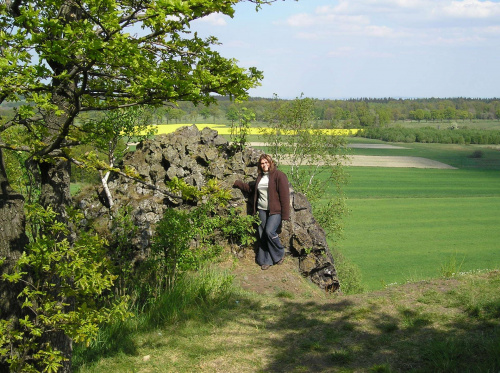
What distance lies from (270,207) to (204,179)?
6.61ft

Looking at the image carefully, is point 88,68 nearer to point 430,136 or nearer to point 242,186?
point 242,186

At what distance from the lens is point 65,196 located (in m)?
6.26

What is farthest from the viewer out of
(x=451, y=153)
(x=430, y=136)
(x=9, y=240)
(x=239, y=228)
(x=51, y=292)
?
(x=430, y=136)

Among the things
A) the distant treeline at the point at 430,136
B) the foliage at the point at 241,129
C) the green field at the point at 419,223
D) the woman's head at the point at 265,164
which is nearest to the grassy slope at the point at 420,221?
the green field at the point at 419,223

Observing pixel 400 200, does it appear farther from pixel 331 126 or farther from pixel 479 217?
pixel 331 126

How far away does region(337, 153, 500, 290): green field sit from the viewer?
104ft

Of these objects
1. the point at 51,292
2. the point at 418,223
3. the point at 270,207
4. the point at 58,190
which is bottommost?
the point at 418,223

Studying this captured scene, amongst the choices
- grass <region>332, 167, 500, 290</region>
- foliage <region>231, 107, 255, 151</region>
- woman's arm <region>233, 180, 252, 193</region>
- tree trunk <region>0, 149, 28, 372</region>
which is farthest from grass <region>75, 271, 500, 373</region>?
grass <region>332, 167, 500, 290</region>


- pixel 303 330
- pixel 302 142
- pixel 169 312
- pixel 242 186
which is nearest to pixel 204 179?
pixel 242 186

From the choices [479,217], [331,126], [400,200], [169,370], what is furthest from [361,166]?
[169,370]

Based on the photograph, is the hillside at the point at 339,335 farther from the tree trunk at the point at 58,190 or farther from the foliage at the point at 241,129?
the foliage at the point at 241,129

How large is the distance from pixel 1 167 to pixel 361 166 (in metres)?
79.0

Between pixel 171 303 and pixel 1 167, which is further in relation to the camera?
pixel 171 303

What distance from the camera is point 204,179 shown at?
11430 millimetres
